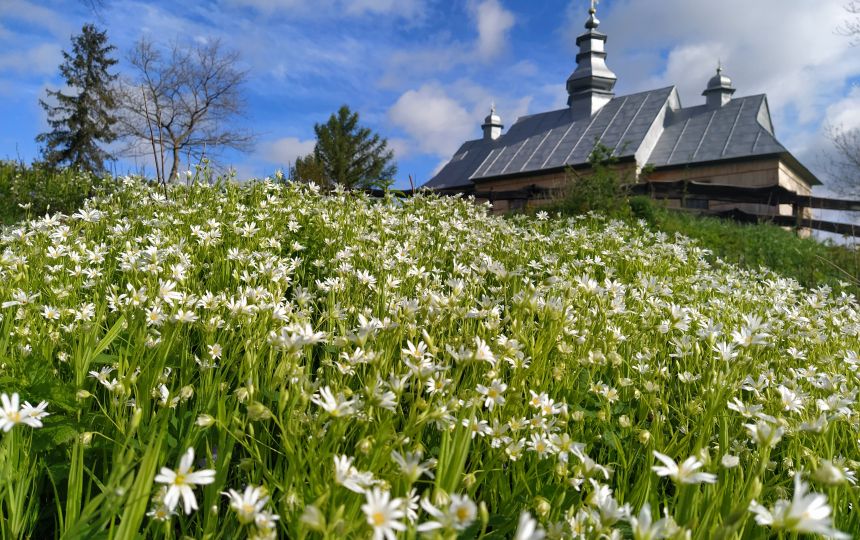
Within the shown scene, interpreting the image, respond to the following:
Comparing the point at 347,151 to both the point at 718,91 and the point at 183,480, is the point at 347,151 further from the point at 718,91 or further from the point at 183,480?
the point at 183,480

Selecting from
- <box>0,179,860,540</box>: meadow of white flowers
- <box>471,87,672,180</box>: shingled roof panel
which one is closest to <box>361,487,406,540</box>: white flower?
<box>0,179,860,540</box>: meadow of white flowers

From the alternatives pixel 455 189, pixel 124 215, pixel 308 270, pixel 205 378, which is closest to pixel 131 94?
pixel 455 189

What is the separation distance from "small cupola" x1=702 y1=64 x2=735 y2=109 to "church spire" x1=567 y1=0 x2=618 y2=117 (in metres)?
5.45

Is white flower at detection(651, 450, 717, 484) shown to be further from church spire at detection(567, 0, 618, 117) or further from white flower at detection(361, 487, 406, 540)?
church spire at detection(567, 0, 618, 117)

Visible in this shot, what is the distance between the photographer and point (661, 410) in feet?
8.50

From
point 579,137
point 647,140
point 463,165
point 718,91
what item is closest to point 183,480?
point 647,140

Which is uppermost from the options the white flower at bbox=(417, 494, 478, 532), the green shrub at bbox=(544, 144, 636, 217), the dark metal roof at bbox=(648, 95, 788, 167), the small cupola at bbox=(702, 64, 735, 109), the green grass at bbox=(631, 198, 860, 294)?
the small cupola at bbox=(702, 64, 735, 109)

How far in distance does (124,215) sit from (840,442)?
595 centimetres

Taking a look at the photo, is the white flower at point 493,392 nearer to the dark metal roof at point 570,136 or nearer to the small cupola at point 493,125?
the dark metal roof at point 570,136

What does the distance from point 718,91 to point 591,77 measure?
6924mm

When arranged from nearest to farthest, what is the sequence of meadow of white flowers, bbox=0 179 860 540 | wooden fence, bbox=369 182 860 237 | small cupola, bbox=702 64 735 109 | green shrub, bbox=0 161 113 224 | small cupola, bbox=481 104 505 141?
meadow of white flowers, bbox=0 179 860 540
green shrub, bbox=0 161 113 224
wooden fence, bbox=369 182 860 237
small cupola, bbox=702 64 735 109
small cupola, bbox=481 104 505 141

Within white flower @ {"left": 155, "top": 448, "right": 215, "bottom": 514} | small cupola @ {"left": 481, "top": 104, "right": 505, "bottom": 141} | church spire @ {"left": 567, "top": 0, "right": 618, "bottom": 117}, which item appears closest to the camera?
white flower @ {"left": 155, "top": 448, "right": 215, "bottom": 514}

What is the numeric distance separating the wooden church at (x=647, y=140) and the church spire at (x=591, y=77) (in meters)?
0.06

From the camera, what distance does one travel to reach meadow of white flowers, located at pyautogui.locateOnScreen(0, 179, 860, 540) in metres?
1.28
